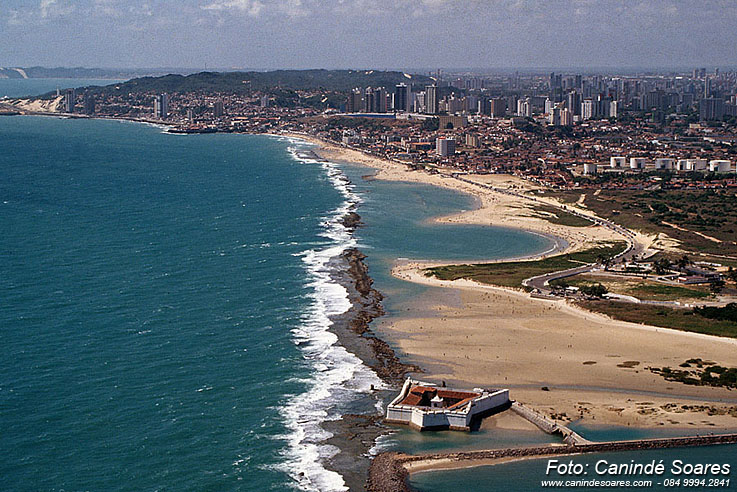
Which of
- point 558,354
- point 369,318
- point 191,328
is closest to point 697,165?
point 369,318

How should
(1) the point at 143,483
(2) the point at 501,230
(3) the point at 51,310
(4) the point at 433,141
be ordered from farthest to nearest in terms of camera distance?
1. (4) the point at 433,141
2. (2) the point at 501,230
3. (3) the point at 51,310
4. (1) the point at 143,483

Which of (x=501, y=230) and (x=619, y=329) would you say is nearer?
(x=619, y=329)

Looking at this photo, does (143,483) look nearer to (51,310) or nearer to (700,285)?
(51,310)

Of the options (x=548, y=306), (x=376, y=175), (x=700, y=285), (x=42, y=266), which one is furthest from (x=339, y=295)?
(x=376, y=175)

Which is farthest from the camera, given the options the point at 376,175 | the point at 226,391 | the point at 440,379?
the point at 376,175

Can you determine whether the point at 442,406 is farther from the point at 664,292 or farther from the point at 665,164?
the point at 665,164

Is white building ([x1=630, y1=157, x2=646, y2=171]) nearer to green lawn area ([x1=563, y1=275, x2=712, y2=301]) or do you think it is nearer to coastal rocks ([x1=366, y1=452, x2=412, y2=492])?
green lawn area ([x1=563, y1=275, x2=712, y2=301])

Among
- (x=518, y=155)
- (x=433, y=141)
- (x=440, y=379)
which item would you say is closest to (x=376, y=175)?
(x=518, y=155)

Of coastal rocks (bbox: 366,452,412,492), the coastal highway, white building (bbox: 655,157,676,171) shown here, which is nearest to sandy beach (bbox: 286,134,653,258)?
the coastal highway
